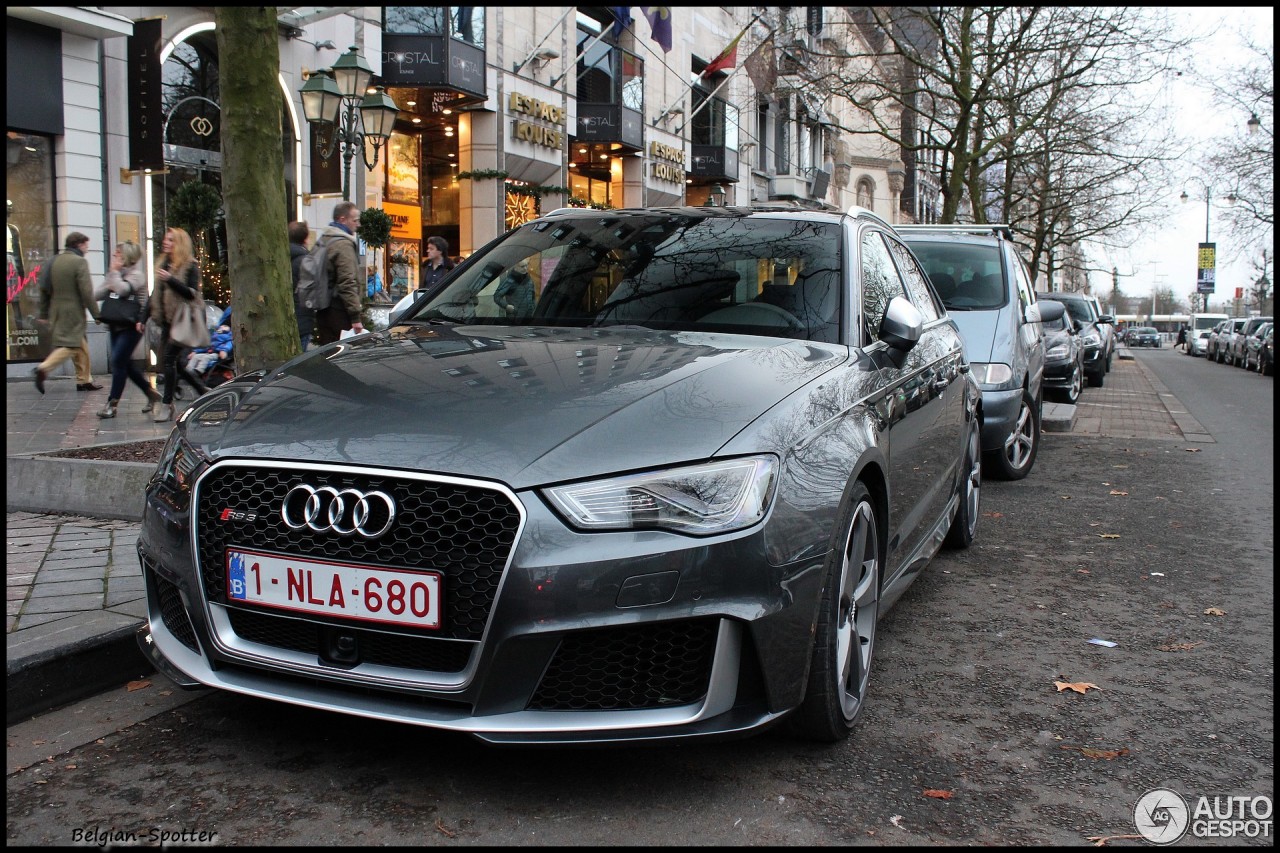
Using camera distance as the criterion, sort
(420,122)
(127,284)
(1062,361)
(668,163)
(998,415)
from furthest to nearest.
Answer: (668,163) < (420,122) < (1062,361) < (127,284) < (998,415)

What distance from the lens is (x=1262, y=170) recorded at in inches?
1361

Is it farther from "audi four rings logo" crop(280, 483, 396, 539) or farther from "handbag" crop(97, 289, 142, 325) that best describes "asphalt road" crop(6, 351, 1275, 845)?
"handbag" crop(97, 289, 142, 325)

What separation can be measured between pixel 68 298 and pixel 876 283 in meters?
10.2

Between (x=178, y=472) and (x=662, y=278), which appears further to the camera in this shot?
(x=662, y=278)

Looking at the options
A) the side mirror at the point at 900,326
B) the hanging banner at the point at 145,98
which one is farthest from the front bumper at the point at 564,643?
the hanging banner at the point at 145,98

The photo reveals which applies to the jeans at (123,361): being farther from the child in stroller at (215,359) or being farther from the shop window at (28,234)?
the shop window at (28,234)

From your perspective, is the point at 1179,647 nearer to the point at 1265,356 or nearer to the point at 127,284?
the point at 127,284

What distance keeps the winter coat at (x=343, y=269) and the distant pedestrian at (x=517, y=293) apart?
234 inches

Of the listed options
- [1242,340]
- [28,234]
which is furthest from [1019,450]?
[1242,340]

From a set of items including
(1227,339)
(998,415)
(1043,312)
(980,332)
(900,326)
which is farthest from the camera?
(1227,339)

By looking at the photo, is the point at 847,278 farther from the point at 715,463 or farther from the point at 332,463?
the point at 332,463

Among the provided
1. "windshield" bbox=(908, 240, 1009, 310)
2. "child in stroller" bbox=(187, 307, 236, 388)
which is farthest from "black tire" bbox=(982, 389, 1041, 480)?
"child in stroller" bbox=(187, 307, 236, 388)

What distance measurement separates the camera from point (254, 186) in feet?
20.2

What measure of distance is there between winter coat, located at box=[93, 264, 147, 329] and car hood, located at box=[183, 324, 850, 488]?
25.8 ft
